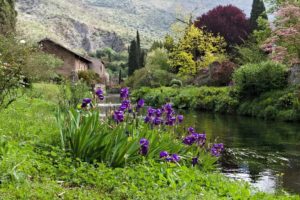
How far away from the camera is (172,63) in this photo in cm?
4650

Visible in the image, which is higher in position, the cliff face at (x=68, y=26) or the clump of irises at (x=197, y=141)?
the cliff face at (x=68, y=26)

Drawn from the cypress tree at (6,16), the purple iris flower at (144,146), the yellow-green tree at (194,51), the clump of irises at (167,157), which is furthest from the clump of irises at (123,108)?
the yellow-green tree at (194,51)

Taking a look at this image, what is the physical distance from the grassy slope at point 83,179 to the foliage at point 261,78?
2320 cm

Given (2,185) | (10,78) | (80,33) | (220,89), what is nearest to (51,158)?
(2,185)

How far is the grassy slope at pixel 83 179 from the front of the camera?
5.18 m

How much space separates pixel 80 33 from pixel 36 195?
157 metres

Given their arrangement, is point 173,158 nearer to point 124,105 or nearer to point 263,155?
point 124,105

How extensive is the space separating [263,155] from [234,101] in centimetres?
1809

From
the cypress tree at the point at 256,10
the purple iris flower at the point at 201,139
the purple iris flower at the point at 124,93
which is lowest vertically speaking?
the purple iris flower at the point at 201,139

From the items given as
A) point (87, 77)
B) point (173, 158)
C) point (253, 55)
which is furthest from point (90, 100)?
point (87, 77)

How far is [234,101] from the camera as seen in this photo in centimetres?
3148

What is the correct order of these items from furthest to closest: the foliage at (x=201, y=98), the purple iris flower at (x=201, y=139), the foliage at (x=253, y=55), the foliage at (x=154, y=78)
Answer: the foliage at (x=154, y=78) < the foliage at (x=253, y=55) < the foliage at (x=201, y=98) < the purple iris flower at (x=201, y=139)

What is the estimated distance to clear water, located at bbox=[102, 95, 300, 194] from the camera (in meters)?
10.3

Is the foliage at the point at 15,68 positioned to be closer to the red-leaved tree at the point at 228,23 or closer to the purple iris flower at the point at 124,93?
the purple iris flower at the point at 124,93
